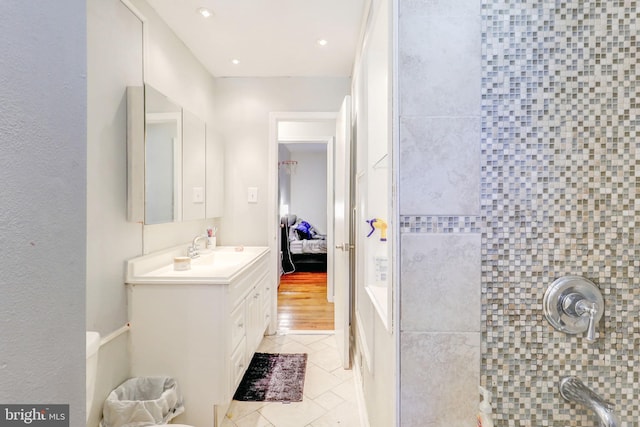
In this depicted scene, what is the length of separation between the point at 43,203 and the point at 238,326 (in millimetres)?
1625

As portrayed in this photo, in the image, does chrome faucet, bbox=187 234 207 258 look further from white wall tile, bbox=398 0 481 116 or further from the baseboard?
white wall tile, bbox=398 0 481 116

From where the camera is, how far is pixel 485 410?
0.86m

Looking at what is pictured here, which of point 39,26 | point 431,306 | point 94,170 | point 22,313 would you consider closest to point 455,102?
point 431,306

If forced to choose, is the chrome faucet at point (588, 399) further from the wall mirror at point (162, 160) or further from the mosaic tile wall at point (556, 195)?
the wall mirror at point (162, 160)

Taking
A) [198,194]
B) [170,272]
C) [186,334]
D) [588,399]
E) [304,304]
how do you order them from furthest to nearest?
[304,304] → [198,194] → [170,272] → [186,334] → [588,399]

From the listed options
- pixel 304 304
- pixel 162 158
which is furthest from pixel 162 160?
pixel 304 304

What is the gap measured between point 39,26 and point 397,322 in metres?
1.03

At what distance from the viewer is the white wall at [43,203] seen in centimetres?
48

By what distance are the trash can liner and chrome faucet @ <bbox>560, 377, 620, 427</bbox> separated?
1.65 metres

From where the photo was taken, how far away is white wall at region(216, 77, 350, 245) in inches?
120

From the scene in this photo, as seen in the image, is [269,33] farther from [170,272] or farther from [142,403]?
[142,403]

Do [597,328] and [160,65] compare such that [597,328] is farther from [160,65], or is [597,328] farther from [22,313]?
[160,65]

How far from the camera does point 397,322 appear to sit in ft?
3.03

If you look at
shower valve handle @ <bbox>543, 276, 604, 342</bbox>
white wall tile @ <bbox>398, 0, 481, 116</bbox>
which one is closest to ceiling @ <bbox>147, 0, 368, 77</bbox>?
white wall tile @ <bbox>398, 0, 481, 116</bbox>
